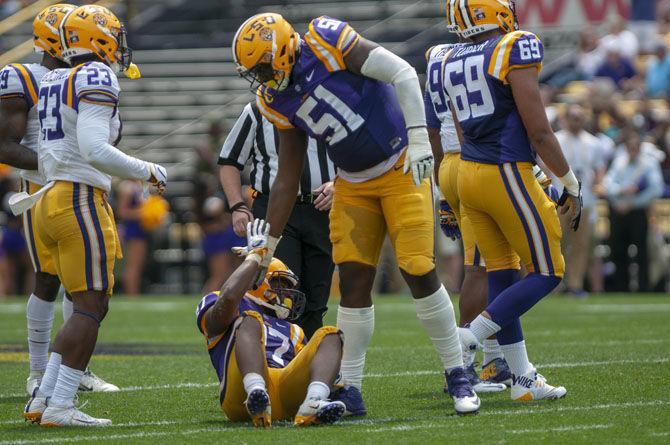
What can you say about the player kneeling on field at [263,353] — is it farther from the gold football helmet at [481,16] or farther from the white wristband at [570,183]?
the gold football helmet at [481,16]

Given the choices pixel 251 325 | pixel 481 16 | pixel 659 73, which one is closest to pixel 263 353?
pixel 251 325

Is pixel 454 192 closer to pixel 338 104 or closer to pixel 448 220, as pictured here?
pixel 448 220

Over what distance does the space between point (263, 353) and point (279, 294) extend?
441 millimetres

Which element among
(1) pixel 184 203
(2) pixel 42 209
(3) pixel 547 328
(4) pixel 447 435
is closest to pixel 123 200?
(1) pixel 184 203

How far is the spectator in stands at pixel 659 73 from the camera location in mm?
16531

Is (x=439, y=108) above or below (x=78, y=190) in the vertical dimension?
above

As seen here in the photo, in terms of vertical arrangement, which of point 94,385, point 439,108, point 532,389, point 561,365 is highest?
point 439,108

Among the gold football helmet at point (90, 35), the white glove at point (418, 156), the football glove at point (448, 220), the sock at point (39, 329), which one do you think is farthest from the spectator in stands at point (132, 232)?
the white glove at point (418, 156)

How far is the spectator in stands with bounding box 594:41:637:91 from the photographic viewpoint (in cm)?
1683

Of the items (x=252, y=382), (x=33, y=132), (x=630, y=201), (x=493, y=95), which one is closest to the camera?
(x=252, y=382)

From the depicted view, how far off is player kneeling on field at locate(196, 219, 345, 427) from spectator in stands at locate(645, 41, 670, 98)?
11.8m

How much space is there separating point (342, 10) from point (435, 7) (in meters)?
1.58

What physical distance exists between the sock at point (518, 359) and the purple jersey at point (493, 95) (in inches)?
36.0

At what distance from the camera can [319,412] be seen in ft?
17.4
